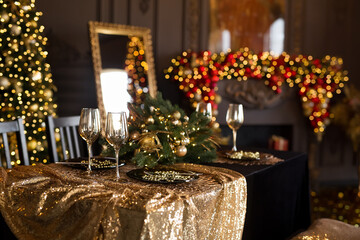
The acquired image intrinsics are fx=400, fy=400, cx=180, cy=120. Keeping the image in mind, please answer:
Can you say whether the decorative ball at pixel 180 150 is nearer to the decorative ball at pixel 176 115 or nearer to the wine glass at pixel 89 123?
the decorative ball at pixel 176 115

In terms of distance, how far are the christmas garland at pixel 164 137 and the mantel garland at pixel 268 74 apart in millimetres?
2630

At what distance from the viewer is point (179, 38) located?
→ 16.6 feet

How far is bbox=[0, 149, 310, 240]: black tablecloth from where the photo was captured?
1.89 m

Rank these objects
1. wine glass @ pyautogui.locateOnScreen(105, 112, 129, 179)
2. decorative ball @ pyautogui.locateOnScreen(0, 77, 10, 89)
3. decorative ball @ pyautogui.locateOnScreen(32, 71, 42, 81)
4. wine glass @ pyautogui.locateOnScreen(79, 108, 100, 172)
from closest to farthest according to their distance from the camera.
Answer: wine glass @ pyautogui.locateOnScreen(105, 112, 129, 179), wine glass @ pyautogui.locateOnScreen(79, 108, 100, 172), decorative ball @ pyautogui.locateOnScreen(0, 77, 10, 89), decorative ball @ pyautogui.locateOnScreen(32, 71, 42, 81)

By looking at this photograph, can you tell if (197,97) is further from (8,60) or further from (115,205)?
(115,205)

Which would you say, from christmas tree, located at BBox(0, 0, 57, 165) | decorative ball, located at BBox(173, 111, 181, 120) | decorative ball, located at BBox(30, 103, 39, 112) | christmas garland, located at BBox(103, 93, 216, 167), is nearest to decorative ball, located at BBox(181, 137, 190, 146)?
christmas garland, located at BBox(103, 93, 216, 167)

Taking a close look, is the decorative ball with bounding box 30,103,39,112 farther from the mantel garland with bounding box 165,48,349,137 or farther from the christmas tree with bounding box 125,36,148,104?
the mantel garland with bounding box 165,48,349,137

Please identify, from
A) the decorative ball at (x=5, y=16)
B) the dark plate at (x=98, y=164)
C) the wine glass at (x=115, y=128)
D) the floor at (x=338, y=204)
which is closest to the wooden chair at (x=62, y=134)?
the dark plate at (x=98, y=164)

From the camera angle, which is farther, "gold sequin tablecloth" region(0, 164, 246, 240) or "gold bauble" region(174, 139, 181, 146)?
"gold bauble" region(174, 139, 181, 146)

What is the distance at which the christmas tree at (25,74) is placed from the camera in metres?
3.39

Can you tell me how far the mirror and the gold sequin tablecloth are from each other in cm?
267

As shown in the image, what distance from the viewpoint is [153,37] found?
489 centimetres

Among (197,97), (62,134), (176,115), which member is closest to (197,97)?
(197,97)

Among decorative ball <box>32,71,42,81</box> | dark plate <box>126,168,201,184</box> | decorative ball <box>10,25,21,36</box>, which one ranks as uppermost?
decorative ball <box>10,25,21,36</box>
